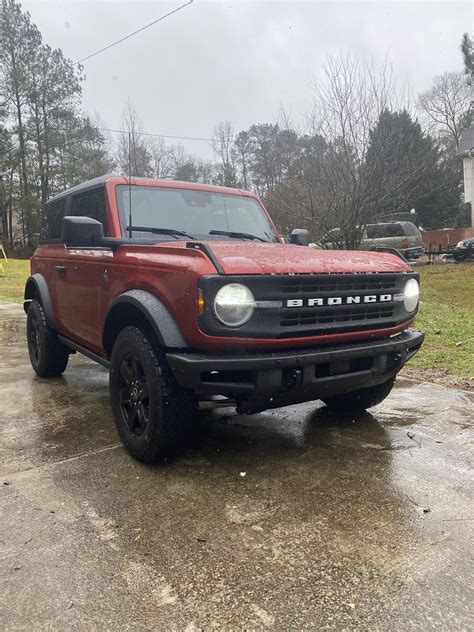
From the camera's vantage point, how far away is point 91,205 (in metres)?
4.31

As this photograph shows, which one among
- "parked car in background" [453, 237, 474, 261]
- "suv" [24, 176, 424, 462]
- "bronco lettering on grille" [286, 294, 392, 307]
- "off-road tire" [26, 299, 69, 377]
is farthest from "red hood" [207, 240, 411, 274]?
"parked car in background" [453, 237, 474, 261]

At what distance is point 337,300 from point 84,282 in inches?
84.0

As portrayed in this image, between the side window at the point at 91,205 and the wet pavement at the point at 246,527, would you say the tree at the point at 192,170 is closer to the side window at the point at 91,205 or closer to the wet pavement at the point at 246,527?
the side window at the point at 91,205

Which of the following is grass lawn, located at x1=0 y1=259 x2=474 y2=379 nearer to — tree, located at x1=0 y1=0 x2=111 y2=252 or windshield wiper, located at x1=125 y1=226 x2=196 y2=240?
windshield wiper, located at x1=125 y1=226 x2=196 y2=240

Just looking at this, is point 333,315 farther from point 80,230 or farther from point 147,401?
point 80,230

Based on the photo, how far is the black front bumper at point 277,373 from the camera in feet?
8.84

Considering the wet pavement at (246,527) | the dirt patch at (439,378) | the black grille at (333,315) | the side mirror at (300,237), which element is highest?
the side mirror at (300,237)

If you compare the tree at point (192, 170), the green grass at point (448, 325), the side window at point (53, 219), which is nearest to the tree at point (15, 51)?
the tree at point (192, 170)

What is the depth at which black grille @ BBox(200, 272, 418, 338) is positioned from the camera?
2.68 meters

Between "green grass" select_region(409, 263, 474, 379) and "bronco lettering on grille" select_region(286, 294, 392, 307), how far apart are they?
2505mm

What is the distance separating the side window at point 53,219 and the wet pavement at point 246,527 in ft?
6.66

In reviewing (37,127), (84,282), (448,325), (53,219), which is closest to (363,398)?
(84,282)

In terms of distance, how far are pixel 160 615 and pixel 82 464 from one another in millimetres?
1528

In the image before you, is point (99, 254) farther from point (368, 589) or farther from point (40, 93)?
point (40, 93)
